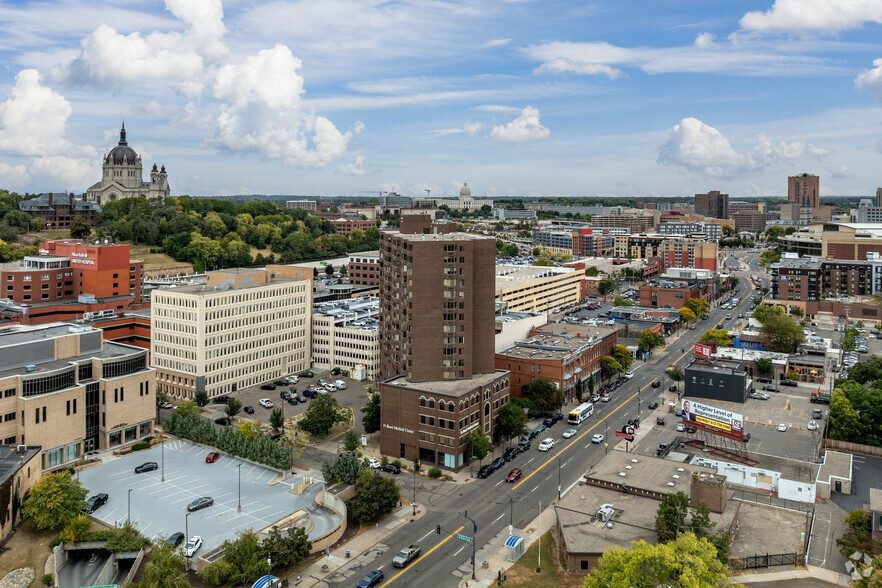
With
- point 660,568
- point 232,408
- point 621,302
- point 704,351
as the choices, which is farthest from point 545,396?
point 621,302

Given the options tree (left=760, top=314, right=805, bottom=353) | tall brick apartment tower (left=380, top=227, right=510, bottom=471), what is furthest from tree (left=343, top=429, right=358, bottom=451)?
tree (left=760, top=314, right=805, bottom=353)

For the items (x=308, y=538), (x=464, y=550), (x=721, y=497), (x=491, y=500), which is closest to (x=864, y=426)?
(x=721, y=497)

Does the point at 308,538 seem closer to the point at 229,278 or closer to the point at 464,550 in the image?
the point at 464,550

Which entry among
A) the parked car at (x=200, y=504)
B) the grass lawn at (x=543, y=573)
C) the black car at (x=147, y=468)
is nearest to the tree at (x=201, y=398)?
the black car at (x=147, y=468)

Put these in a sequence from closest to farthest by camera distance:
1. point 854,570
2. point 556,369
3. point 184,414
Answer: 1. point 854,570
2. point 184,414
3. point 556,369

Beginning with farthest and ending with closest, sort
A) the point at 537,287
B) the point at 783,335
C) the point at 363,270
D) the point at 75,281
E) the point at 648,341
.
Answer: the point at 363,270, the point at 537,287, the point at 75,281, the point at 648,341, the point at 783,335

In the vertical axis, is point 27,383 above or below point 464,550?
above

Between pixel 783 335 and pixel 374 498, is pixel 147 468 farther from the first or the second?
pixel 783 335
